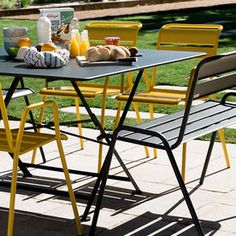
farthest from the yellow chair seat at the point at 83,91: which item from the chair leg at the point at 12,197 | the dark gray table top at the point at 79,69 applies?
the chair leg at the point at 12,197

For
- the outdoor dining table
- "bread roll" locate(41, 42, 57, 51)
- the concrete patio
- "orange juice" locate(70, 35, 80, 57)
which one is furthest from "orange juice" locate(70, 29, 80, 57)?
the concrete patio

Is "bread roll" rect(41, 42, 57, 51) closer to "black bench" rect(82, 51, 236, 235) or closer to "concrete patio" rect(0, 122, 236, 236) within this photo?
"black bench" rect(82, 51, 236, 235)

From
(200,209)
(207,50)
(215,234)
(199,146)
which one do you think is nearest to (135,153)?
(199,146)

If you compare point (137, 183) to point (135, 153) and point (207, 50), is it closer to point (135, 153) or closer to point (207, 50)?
point (135, 153)

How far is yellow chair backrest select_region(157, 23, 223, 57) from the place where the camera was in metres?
6.12

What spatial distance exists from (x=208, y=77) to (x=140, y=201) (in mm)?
1125

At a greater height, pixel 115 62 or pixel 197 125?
pixel 115 62

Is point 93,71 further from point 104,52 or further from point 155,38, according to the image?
point 155,38

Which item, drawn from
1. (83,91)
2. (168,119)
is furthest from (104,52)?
(83,91)

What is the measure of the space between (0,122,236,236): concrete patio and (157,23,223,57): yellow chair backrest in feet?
2.76

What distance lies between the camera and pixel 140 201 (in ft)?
16.6

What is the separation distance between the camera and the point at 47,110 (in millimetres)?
7973

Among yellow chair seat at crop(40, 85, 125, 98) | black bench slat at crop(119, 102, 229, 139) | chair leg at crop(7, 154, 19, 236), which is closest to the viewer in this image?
chair leg at crop(7, 154, 19, 236)

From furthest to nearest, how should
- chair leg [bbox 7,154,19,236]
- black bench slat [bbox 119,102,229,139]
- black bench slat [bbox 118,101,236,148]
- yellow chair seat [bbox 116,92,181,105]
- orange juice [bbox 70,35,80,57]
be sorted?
yellow chair seat [bbox 116,92,181,105], orange juice [bbox 70,35,80,57], black bench slat [bbox 119,102,229,139], black bench slat [bbox 118,101,236,148], chair leg [bbox 7,154,19,236]
